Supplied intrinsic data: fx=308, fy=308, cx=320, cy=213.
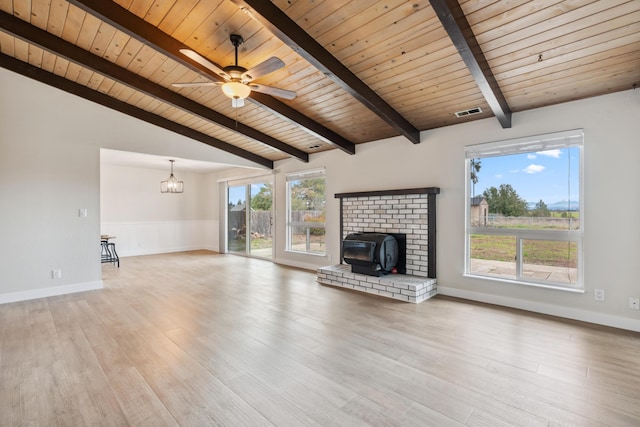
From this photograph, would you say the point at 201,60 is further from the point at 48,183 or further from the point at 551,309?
the point at 551,309

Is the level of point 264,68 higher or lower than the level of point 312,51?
lower

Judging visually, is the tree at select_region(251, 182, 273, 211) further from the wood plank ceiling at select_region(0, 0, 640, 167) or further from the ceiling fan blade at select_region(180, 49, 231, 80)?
the ceiling fan blade at select_region(180, 49, 231, 80)

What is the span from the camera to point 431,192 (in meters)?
4.28

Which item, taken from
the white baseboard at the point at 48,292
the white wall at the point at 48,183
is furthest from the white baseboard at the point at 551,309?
the white wall at the point at 48,183

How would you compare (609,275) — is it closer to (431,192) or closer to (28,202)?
(431,192)

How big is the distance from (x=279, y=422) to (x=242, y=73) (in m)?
2.73

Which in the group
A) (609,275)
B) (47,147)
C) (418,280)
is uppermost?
(47,147)

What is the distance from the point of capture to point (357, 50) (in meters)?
2.92

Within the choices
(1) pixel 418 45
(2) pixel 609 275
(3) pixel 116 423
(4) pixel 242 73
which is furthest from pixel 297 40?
(2) pixel 609 275

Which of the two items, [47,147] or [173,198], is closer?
[47,147]

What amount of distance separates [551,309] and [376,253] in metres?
2.09

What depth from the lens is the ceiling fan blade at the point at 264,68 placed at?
253 cm

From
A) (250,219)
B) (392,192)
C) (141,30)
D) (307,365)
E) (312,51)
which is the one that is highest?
(141,30)

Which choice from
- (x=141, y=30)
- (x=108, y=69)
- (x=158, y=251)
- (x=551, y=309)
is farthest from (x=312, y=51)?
(x=158, y=251)
